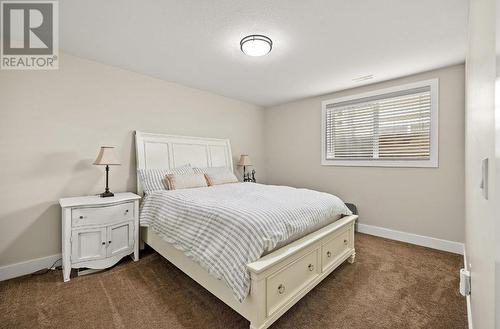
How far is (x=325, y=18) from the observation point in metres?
1.87

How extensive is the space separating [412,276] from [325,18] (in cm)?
259

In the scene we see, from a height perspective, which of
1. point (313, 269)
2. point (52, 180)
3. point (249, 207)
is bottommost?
point (313, 269)

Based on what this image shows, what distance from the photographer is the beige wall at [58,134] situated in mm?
2205

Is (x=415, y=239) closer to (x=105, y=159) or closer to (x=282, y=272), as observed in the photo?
(x=282, y=272)

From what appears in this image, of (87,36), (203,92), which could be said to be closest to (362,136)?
(203,92)

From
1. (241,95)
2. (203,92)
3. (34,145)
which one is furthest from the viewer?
(241,95)

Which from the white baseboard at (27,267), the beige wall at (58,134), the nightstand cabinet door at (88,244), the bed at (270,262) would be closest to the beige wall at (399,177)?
the bed at (270,262)

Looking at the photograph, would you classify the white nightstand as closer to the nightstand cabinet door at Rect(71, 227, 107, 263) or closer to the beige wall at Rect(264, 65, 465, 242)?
the nightstand cabinet door at Rect(71, 227, 107, 263)

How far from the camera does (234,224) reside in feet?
5.24

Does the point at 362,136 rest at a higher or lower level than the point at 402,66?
lower

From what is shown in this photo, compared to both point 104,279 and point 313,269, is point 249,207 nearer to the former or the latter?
point 313,269

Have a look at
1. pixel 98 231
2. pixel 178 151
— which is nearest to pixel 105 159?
pixel 98 231

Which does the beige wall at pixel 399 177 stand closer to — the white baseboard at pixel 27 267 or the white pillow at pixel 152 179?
the white pillow at pixel 152 179

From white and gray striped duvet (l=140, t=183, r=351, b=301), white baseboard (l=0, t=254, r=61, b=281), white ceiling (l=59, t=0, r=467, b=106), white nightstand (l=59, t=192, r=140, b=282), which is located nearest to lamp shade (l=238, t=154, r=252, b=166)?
white ceiling (l=59, t=0, r=467, b=106)
